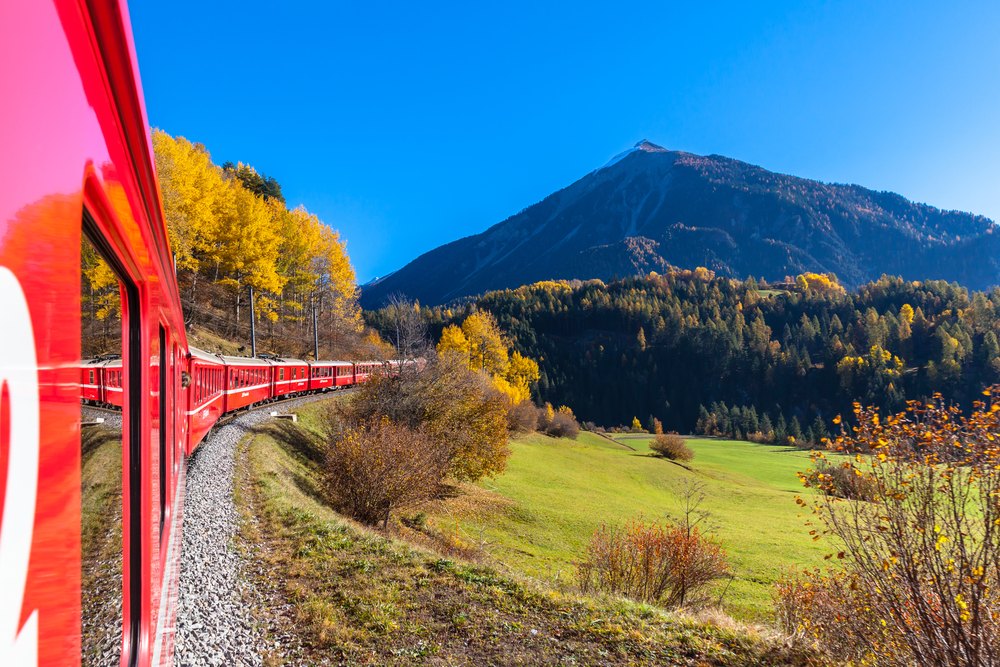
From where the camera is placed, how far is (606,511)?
24562mm

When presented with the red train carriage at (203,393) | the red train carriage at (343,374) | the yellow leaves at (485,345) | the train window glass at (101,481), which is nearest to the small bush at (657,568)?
the red train carriage at (203,393)

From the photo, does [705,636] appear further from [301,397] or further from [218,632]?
[301,397]

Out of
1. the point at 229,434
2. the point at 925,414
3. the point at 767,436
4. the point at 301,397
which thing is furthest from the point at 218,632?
the point at 767,436

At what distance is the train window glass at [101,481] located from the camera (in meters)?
1.23

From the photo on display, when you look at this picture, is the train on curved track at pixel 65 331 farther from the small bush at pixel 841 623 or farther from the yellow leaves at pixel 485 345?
the yellow leaves at pixel 485 345

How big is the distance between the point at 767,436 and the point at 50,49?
A: 102 meters

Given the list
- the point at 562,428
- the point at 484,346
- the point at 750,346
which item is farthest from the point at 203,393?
the point at 750,346

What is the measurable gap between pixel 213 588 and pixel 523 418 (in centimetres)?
4091

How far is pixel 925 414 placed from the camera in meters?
5.04

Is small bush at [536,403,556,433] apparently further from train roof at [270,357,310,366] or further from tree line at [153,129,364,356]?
train roof at [270,357,310,366]

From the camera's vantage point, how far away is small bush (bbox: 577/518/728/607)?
10.8m

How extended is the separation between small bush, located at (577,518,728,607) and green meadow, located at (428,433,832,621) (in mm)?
1165

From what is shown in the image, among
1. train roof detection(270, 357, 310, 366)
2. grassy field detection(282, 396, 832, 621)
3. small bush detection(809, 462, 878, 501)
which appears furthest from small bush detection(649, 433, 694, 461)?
small bush detection(809, 462, 878, 501)

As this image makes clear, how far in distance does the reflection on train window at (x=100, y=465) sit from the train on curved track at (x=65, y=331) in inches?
0.4
